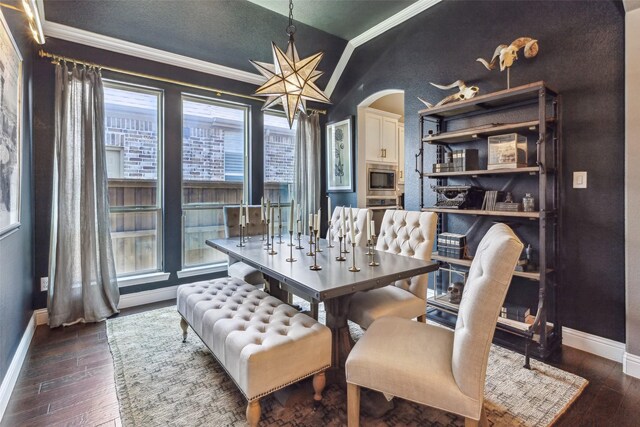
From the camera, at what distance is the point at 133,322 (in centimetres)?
296

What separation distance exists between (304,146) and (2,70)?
3.19 metres

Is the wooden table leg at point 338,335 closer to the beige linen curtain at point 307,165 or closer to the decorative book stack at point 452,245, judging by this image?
the decorative book stack at point 452,245

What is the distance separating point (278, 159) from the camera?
178 inches

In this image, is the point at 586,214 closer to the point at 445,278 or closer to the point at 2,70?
the point at 445,278

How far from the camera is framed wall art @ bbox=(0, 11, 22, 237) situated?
1.78m

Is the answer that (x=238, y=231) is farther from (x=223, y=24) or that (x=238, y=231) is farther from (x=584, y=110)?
(x=584, y=110)

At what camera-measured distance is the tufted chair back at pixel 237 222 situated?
3.38 metres

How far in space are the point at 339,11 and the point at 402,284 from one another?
3.08m

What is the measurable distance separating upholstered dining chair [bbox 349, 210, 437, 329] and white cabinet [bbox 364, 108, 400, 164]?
2.08 meters

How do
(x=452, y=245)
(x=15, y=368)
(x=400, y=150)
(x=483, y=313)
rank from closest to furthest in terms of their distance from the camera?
(x=483, y=313) → (x=15, y=368) → (x=452, y=245) → (x=400, y=150)

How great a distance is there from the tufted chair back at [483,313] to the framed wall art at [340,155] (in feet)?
11.0

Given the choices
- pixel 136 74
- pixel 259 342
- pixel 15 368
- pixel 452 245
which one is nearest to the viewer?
pixel 259 342

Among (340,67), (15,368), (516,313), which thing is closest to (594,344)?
(516,313)

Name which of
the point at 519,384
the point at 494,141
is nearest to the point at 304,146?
the point at 494,141
